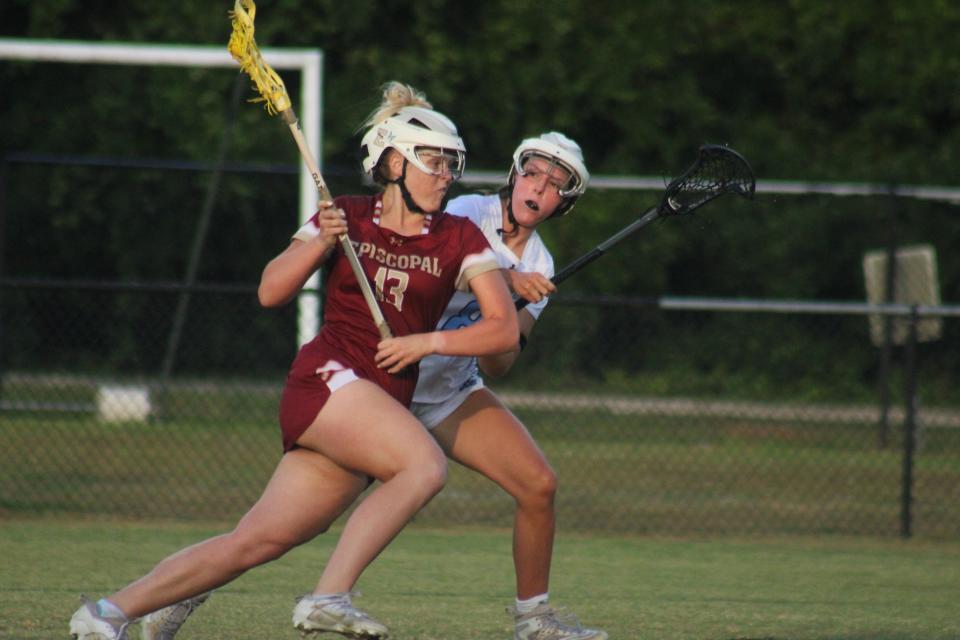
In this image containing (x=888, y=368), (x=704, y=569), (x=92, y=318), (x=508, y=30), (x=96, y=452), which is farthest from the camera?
(x=508, y=30)

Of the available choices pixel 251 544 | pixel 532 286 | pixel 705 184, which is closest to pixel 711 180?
pixel 705 184

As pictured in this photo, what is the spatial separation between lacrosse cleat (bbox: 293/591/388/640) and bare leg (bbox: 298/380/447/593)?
164 mm

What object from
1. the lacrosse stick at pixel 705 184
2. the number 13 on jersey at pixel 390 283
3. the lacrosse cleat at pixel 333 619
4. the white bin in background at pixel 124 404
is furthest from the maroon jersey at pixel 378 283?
the white bin in background at pixel 124 404

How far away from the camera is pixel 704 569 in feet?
26.5

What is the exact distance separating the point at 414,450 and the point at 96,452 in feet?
23.6

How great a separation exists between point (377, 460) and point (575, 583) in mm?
2945

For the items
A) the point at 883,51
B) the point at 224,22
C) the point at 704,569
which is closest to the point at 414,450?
the point at 704,569

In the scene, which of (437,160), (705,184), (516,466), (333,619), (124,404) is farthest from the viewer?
(124,404)

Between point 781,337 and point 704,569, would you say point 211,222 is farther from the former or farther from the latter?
point 704,569

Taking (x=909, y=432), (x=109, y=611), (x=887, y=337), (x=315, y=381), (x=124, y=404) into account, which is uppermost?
(x=124, y=404)

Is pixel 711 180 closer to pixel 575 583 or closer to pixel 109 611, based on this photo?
pixel 575 583

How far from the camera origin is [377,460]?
4.73 metres

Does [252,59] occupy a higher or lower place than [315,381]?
higher

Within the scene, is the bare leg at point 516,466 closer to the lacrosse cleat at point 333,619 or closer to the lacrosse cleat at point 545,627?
the lacrosse cleat at point 545,627
